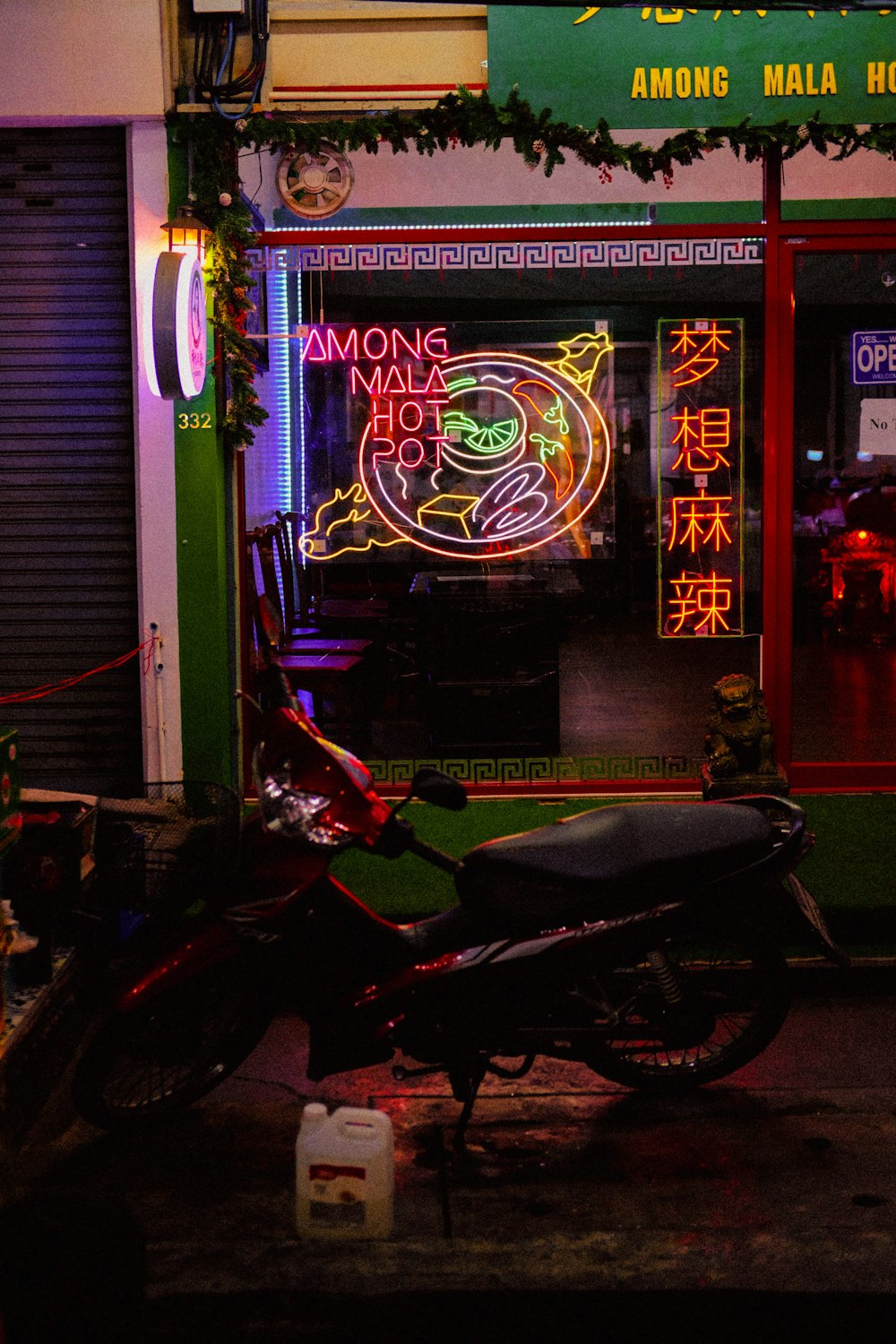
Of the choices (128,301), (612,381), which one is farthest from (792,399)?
(128,301)

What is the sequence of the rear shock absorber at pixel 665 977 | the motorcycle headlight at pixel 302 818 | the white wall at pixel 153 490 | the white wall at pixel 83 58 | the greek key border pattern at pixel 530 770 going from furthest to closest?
1. the greek key border pattern at pixel 530 770
2. the white wall at pixel 153 490
3. the white wall at pixel 83 58
4. the rear shock absorber at pixel 665 977
5. the motorcycle headlight at pixel 302 818

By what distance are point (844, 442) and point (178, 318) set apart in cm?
378

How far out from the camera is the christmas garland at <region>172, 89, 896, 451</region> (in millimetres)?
6980

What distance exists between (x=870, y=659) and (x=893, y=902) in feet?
10.1

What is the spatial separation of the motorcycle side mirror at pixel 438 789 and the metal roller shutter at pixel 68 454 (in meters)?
3.09

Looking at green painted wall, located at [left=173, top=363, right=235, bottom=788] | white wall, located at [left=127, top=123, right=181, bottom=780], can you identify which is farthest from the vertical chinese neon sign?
white wall, located at [left=127, top=123, right=181, bottom=780]

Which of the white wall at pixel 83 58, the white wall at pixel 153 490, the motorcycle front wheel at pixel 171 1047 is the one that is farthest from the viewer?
the white wall at pixel 153 490

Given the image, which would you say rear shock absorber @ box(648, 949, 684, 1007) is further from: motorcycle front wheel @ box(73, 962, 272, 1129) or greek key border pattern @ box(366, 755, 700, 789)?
greek key border pattern @ box(366, 755, 700, 789)

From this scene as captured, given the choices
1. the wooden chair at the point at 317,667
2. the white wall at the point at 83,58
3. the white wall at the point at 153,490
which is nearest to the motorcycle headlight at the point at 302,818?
the white wall at the point at 153,490

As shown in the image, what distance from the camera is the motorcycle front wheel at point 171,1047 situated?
5055mm

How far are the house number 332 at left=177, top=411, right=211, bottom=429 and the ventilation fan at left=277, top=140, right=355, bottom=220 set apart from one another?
1.21 m

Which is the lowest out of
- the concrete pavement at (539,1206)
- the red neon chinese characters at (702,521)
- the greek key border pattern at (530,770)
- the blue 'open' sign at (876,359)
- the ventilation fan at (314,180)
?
the concrete pavement at (539,1206)

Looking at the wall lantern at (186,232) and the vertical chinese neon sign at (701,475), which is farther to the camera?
the vertical chinese neon sign at (701,475)

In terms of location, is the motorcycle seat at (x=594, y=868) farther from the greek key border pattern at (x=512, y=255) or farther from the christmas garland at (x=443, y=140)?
the greek key border pattern at (x=512, y=255)
